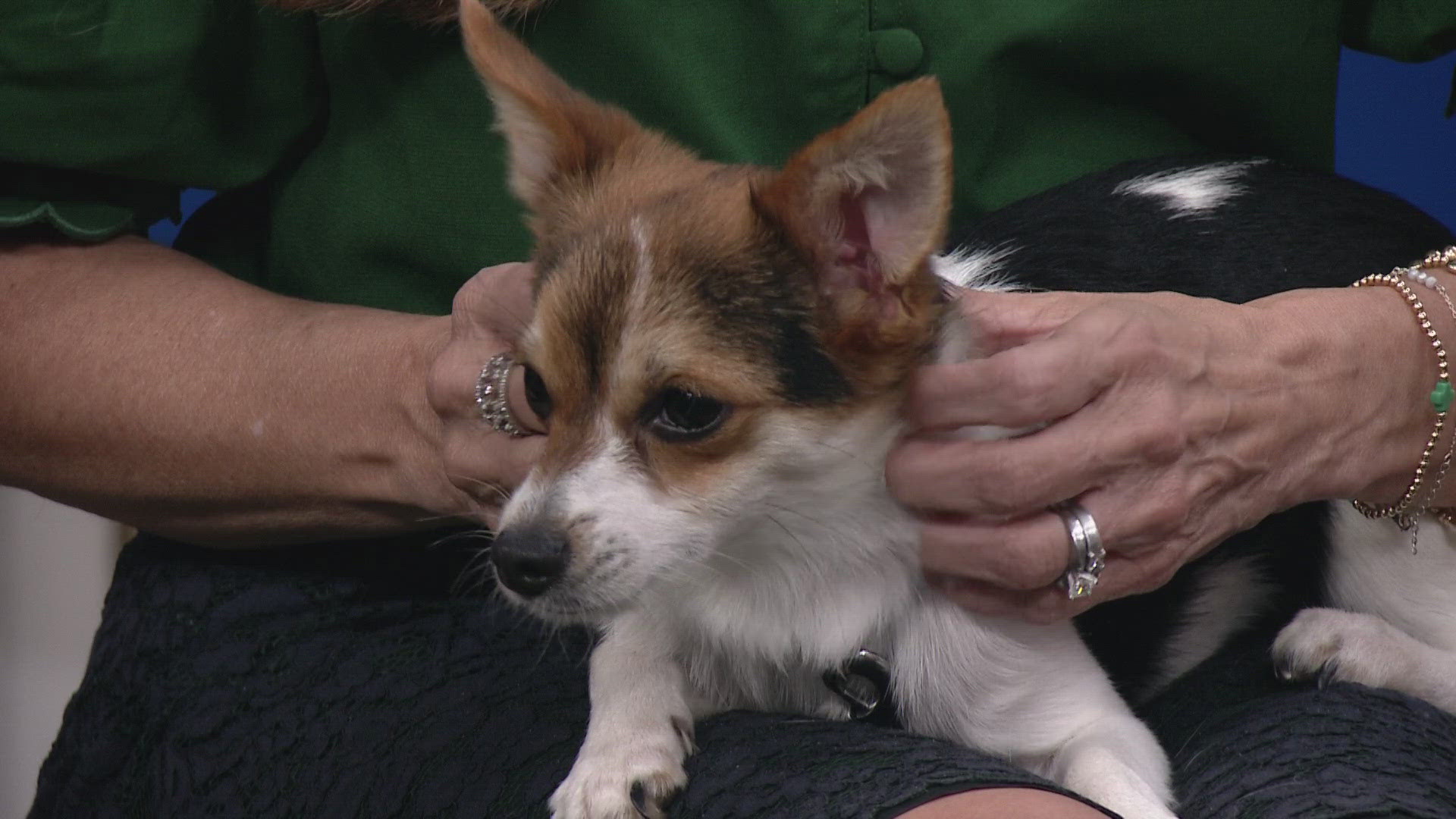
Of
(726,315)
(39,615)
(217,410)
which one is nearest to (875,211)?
(726,315)

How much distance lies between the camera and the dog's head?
3.75 ft

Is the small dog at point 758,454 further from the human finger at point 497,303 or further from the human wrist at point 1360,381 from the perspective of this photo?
the human wrist at point 1360,381

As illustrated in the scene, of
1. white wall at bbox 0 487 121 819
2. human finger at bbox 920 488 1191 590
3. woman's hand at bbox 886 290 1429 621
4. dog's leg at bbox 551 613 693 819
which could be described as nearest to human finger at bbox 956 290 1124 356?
woman's hand at bbox 886 290 1429 621

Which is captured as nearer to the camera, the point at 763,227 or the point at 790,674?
the point at 763,227

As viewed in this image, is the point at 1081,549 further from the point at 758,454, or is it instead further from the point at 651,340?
the point at 651,340

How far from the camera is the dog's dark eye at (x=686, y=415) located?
1.17 m

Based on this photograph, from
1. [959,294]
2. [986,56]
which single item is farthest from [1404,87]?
[959,294]

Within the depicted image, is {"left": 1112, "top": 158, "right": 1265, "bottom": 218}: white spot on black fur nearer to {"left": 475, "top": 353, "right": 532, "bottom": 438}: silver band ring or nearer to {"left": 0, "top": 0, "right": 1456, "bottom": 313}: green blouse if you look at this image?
{"left": 0, "top": 0, "right": 1456, "bottom": 313}: green blouse

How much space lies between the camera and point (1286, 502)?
129cm

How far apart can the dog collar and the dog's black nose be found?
12.4 inches

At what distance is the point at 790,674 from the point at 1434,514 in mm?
690

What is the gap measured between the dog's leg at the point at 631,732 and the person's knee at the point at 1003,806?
8.8 inches

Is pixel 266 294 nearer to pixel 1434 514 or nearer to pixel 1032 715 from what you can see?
pixel 1032 715

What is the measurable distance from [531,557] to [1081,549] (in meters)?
0.45
